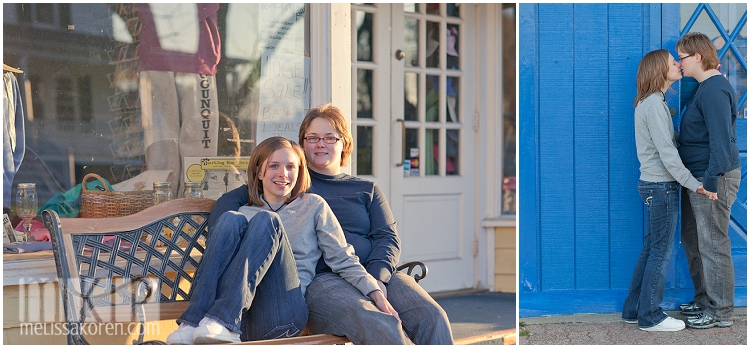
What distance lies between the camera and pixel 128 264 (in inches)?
120

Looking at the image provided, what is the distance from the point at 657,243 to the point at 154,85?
2731mm

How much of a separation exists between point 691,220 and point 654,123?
642mm

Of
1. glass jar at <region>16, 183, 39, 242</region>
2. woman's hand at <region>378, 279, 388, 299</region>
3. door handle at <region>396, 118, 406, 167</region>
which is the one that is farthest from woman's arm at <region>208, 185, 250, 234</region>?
door handle at <region>396, 118, 406, 167</region>

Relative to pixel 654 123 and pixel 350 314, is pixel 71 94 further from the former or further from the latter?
pixel 654 123

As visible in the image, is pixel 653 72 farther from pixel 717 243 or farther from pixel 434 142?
pixel 434 142

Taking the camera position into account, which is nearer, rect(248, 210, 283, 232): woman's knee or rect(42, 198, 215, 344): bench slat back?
rect(248, 210, 283, 232): woman's knee

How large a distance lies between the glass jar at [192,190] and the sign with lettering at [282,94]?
40cm

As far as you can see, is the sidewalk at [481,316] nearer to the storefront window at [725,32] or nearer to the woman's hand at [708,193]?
the woman's hand at [708,193]

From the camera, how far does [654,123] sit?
12.5 ft

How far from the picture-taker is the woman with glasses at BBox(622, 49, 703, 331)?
3865 millimetres

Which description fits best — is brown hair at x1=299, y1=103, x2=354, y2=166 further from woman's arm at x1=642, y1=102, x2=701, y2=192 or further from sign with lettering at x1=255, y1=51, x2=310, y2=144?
woman's arm at x1=642, y1=102, x2=701, y2=192

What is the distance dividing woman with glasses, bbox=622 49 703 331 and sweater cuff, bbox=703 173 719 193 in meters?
0.14

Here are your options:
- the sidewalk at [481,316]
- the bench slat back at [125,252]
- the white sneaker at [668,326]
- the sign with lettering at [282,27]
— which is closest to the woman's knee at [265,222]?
the bench slat back at [125,252]

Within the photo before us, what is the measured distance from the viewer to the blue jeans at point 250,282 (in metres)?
2.57
